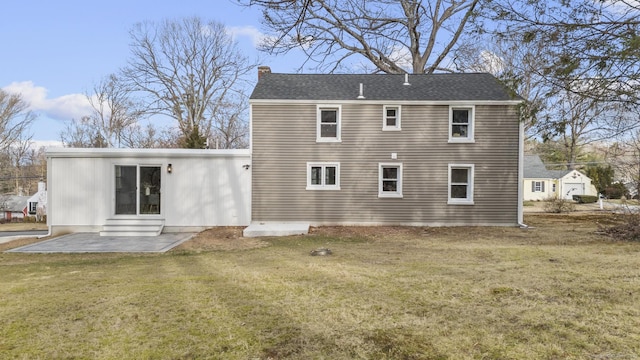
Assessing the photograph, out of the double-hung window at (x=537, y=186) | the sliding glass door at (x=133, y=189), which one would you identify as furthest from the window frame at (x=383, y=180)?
the double-hung window at (x=537, y=186)

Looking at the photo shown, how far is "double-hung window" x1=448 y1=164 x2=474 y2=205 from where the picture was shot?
13914 mm

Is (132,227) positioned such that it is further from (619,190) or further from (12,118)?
(12,118)

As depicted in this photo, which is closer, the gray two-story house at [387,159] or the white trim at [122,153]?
the white trim at [122,153]

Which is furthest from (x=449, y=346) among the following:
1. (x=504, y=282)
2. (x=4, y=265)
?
(x=4, y=265)

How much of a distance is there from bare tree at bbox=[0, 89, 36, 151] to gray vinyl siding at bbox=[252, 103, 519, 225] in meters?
25.8

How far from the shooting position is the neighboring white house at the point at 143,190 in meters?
12.7

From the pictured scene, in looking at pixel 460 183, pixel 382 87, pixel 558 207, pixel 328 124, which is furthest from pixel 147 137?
pixel 558 207

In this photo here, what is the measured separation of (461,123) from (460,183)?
2.22 meters

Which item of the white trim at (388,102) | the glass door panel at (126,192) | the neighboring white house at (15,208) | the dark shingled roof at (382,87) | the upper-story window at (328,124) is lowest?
the neighboring white house at (15,208)

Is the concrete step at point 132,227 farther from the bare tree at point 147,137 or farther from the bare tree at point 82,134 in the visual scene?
the bare tree at point 82,134

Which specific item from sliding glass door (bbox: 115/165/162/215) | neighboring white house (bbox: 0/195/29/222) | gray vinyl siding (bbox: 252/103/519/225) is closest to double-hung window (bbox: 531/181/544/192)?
gray vinyl siding (bbox: 252/103/519/225)

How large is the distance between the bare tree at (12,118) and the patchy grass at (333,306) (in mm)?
27134

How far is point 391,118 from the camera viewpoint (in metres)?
14.1

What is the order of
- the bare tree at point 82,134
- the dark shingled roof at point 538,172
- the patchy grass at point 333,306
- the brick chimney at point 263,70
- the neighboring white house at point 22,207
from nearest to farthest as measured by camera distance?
the patchy grass at point 333,306 < the brick chimney at point 263,70 < the neighboring white house at point 22,207 < the bare tree at point 82,134 < the dark shingled roof at point 538,172
